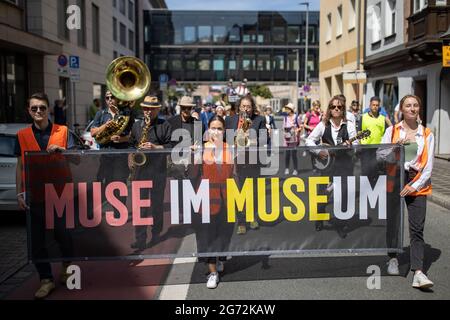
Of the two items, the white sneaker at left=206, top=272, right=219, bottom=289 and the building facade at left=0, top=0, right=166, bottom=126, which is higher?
the building facade at left=0, top=0, right=166, bottom=126

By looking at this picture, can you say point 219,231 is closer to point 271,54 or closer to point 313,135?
point 313,135

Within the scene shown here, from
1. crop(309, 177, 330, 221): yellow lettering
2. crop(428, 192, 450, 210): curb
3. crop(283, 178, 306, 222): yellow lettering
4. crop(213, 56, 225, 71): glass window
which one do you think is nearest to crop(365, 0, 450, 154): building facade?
crop(428, 192, 450, 210): curb

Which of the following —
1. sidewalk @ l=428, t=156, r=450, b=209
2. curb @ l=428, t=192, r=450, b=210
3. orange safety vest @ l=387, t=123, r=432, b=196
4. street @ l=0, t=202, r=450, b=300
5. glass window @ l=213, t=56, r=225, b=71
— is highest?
glass window @ l=213, t=56, r=225, b=71

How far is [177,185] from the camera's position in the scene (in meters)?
5.36

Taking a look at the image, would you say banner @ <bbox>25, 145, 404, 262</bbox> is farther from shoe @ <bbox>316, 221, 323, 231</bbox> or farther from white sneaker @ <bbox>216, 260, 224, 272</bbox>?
white sneaker @ <bbox>216, 260, 224, 272</bbox>

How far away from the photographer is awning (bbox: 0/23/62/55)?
17.1 meters

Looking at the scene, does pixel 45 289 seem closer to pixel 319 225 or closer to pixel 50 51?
pixel 319 225

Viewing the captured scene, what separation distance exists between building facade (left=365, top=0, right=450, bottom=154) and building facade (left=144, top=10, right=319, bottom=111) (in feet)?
120

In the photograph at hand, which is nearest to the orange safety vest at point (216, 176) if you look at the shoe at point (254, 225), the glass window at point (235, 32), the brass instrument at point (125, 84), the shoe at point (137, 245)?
the shoe at point (254, 225)

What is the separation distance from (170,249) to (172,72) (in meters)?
58.7

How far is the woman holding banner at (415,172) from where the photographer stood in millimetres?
5207

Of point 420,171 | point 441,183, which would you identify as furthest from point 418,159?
point 441,183

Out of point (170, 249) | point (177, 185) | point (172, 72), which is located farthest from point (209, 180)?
point (172, 72)

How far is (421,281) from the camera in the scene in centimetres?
502
